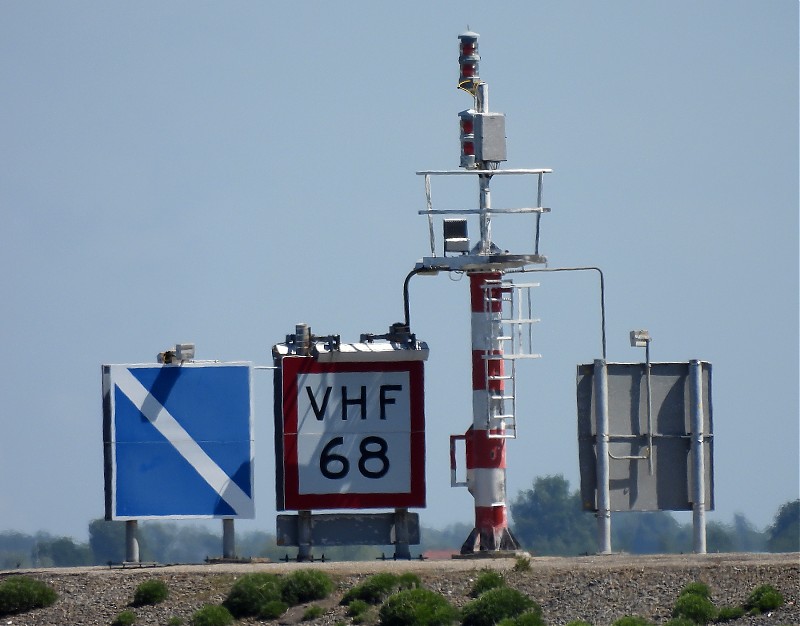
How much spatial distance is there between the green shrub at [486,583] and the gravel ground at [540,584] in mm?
205

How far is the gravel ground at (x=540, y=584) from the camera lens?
39.3 metres

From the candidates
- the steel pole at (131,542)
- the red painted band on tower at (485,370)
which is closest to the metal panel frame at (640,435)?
the red painted band on tower at (485,370)

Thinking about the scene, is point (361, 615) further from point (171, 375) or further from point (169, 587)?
point (171, 375)

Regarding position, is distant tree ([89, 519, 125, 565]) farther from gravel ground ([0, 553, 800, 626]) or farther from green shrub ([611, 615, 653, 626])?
green shrub ([611, 615, 653, 626])

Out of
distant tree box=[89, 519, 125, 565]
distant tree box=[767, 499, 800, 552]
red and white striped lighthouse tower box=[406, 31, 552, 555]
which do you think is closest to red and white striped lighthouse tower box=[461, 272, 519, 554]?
red and white striped lighthouse tower box=[406, 31, 552, 555]

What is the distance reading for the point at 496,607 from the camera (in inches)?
1531

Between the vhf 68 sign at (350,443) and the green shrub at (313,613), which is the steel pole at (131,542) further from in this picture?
the green shrub at (313,613)

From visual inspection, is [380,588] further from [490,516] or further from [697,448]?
[697,448]

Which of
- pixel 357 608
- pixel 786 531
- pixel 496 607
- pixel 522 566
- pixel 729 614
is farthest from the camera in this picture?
pixel 786 531

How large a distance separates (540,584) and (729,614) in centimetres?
373

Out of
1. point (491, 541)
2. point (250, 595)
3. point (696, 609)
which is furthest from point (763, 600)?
point (250, 595)

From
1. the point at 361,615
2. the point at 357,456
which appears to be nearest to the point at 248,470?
the point at 357,456

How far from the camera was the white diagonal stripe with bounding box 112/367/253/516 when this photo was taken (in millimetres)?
44531

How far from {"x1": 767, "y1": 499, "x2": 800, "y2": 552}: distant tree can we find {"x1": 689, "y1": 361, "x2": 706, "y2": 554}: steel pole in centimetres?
2290
